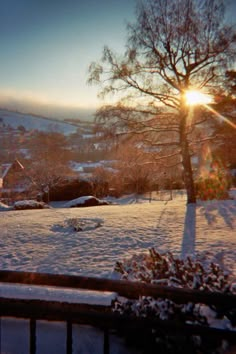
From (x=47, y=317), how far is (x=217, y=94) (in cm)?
1091

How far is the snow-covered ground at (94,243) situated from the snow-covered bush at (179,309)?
1.28ft

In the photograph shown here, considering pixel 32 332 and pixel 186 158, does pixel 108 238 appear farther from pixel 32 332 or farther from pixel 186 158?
pixel 186 158

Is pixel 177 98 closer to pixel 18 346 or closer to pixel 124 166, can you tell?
pixel 124 166

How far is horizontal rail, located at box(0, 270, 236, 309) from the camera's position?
91.7 inches

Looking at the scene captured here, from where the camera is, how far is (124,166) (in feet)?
42.2

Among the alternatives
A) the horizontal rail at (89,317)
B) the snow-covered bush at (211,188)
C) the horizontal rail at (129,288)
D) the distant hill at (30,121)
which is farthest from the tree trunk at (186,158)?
the distant hill at (30,121)

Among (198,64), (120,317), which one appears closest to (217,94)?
(198,64)

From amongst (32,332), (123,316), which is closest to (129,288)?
(123,316)

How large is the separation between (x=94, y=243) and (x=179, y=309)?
4.50 meters

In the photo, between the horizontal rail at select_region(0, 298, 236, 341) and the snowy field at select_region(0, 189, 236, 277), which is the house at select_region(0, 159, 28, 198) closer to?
the snowy field at select_region(0, 189, 236, 277)

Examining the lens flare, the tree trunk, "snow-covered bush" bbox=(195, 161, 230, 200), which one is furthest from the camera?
"snow-covered bush" bbox=(195, 161, 230, 200)

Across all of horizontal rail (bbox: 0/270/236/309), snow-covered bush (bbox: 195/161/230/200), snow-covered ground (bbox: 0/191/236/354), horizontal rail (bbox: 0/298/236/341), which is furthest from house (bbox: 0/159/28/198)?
horizontal rail (bbox: 0/298/236/341)

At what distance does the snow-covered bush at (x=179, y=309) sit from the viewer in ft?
9.21

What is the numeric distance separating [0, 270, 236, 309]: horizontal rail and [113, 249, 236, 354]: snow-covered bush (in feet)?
1.38
